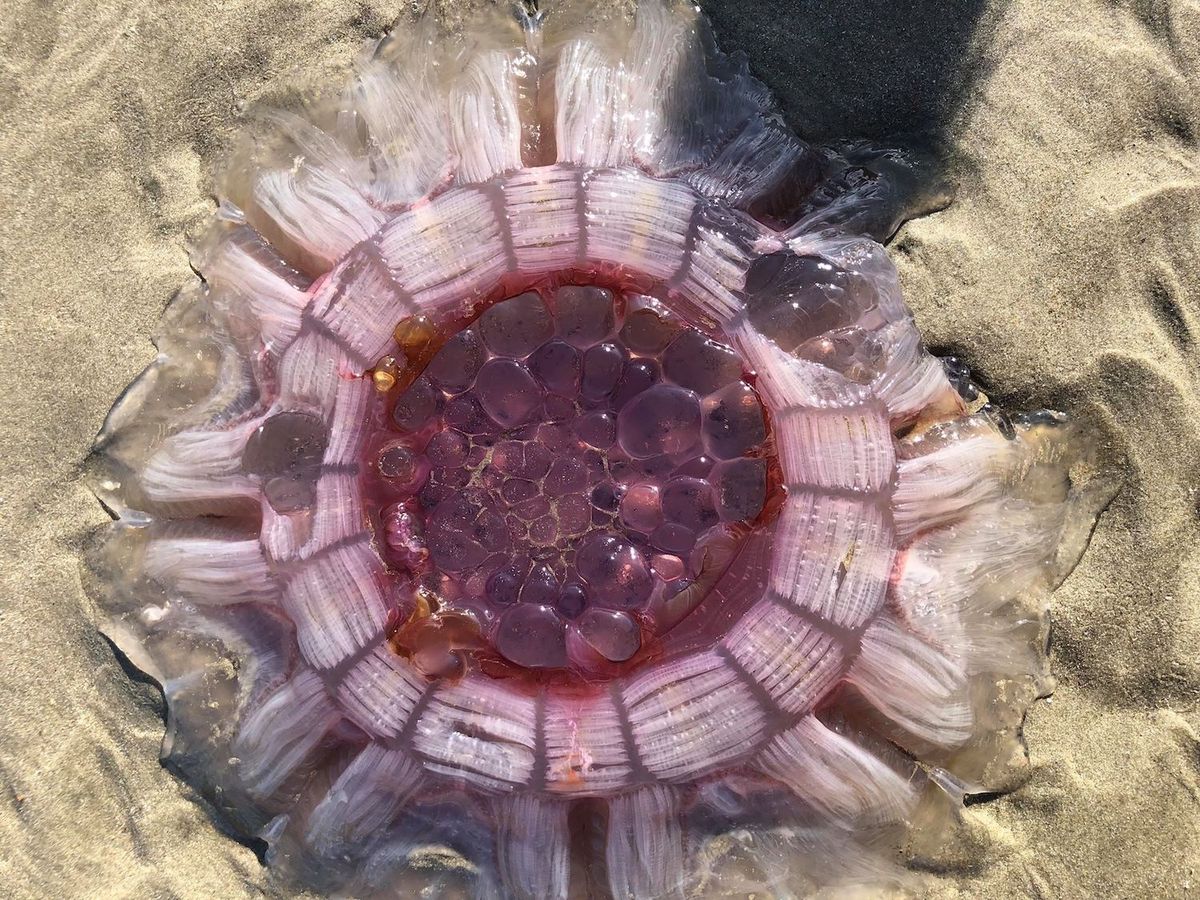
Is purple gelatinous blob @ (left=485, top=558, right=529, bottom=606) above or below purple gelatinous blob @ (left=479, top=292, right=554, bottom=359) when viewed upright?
below

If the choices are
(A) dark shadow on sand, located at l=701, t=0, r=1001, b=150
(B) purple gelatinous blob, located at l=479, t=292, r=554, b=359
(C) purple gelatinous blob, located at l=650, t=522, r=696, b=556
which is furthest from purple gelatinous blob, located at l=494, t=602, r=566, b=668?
(A) dark shadow on sand, located at l=701, t=0, r=1001, b=150

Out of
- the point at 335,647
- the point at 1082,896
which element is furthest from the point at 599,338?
the point at 1082,896

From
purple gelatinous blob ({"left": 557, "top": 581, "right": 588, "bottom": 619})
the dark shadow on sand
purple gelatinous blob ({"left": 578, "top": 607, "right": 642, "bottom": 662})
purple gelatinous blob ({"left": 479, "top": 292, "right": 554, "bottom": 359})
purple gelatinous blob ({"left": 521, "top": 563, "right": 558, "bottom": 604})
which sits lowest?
purple gelatinous blob ({"left": 578, "top": 607, "right": 642, "bottom": 662})

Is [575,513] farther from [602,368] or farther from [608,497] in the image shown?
[602,368]

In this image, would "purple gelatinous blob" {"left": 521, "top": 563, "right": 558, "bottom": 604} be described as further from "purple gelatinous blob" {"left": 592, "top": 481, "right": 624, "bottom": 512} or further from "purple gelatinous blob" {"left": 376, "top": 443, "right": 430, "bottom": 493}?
"purple gelatinous blob" {"left": 376, "top": 443, "right": 430, "bottom": 493}

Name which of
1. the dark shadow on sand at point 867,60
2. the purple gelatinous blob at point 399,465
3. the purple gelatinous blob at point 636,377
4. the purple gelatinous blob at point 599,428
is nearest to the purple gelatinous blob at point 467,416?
the purple gelatinous blob at point 399,465

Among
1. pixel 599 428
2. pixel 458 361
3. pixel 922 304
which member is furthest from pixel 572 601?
pixel 922 304

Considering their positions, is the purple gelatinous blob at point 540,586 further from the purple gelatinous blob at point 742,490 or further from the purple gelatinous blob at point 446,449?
the purple gelatinous blob at point 742,490
